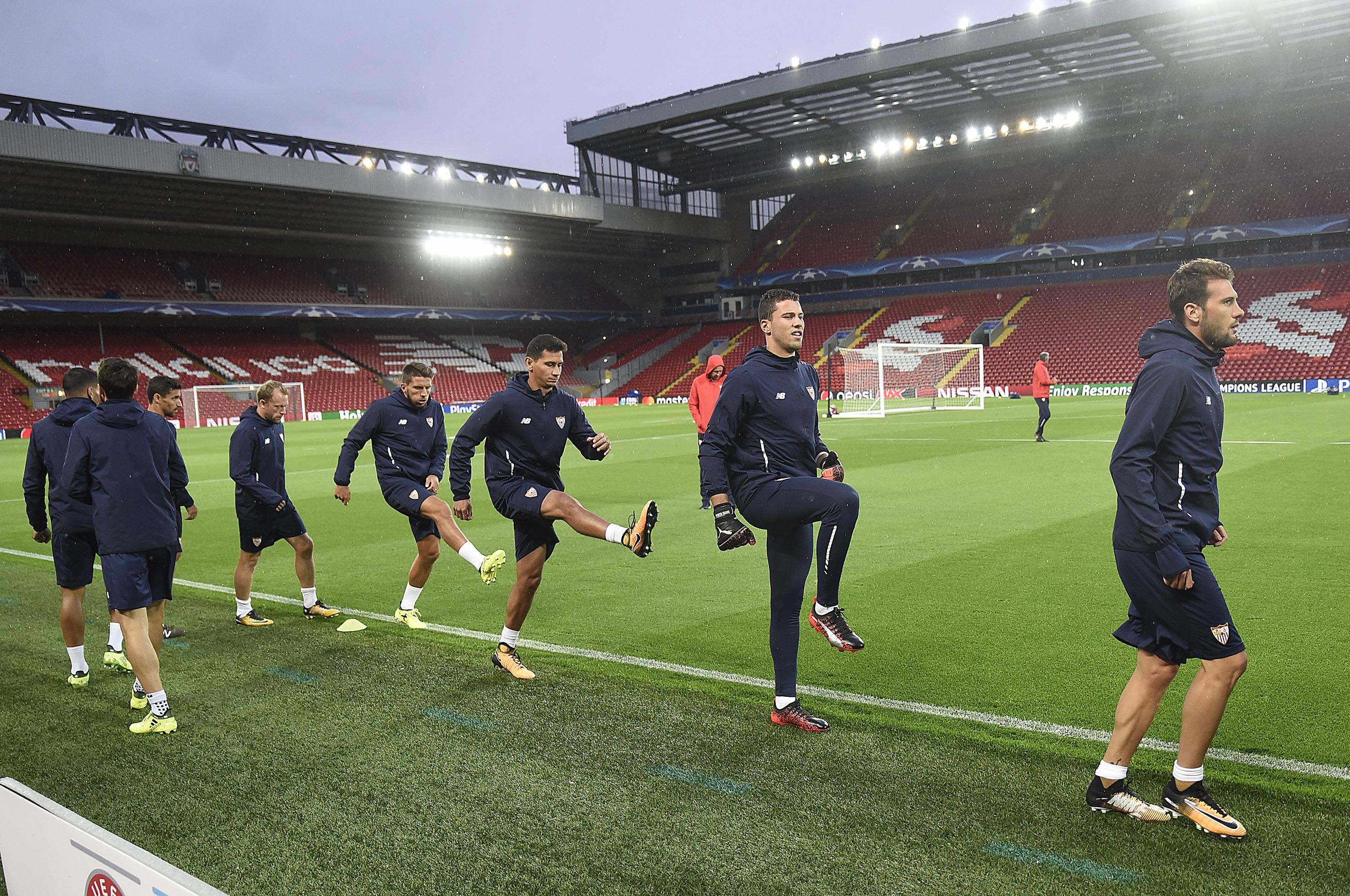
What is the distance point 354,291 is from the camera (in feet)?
180

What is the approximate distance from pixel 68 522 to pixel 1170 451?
243 inches

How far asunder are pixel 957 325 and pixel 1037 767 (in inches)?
1959

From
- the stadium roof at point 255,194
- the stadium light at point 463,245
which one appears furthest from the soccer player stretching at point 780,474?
the stadium light at point 463,245

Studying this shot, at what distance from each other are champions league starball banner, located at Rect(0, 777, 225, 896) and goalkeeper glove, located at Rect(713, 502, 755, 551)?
8.79 ft

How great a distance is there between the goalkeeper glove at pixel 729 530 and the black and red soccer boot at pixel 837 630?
30.2 inches

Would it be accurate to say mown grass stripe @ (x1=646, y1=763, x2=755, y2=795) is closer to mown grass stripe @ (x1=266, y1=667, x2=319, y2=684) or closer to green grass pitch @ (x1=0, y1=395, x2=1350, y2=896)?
green grass pitch @ (x1=0, y1=395, x2=1350, y2=896)

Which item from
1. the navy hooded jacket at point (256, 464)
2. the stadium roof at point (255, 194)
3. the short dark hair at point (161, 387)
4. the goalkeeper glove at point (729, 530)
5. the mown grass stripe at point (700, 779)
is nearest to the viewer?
the mown grass stripe at point (700, 779)

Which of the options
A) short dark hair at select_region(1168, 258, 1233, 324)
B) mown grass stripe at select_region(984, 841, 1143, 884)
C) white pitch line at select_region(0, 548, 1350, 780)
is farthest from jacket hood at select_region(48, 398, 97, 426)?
short dark hair at select_region(1168, 258, 1233, 324)

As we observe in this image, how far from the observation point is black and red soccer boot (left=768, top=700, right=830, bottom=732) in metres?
4.79

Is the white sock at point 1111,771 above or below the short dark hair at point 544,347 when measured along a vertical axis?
below

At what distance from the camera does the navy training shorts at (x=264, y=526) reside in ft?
25.1

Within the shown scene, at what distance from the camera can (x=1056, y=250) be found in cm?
5034

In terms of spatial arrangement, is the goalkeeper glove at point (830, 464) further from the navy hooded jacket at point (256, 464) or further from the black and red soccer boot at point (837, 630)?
the navy hooded jacket at point (256, 464)

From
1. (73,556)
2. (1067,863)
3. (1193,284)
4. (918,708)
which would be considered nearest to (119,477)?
(73,556)
